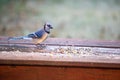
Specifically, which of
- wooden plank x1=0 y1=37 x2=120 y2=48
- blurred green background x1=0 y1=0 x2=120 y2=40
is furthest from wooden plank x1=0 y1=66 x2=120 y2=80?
blurred green background x1=0 y1=0 x2=120 y2=40

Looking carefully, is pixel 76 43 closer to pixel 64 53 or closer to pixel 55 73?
pixel 64 53

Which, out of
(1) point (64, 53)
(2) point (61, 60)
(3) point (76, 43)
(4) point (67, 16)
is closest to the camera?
(2) point (61, 60)

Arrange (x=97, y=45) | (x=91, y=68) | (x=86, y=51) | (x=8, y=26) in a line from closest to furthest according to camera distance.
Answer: (x=91, y=68) → (x=86, y=51) → (x=97, y=45) → (x=8, y=26)

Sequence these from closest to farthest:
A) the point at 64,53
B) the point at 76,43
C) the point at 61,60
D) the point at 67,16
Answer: the point at 61,60 → the point at 64,53 → the point at 76,43 → the point at 67,16

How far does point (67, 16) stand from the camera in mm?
→ 2490

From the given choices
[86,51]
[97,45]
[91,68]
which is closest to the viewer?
[91,68]

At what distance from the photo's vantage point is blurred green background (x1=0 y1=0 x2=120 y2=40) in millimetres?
2350

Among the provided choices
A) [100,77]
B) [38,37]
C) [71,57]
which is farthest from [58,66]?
[38,37]

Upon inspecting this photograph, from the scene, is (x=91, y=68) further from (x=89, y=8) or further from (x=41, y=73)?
(x=89, y=8)

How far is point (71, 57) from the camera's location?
121 cm

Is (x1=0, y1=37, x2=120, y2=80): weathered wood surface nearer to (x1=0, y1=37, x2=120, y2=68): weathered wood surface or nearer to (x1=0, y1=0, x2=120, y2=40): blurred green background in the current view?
(x1=0, y1=37, x2=120, y2=68): weathered wood surface

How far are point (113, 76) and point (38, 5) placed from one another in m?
1.47

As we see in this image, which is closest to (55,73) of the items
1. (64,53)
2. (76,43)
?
(64,53)

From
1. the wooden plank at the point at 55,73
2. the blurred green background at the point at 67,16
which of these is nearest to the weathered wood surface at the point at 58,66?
the wooden plank at the point at 55,73
